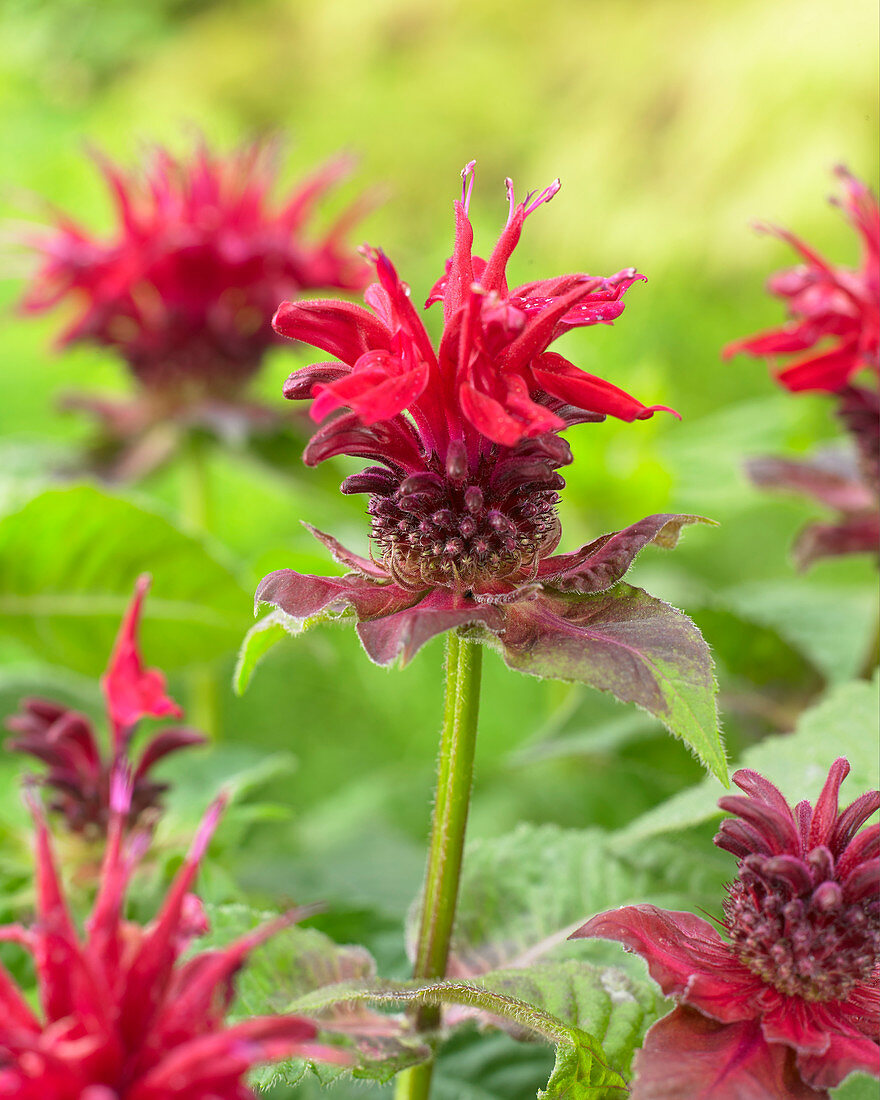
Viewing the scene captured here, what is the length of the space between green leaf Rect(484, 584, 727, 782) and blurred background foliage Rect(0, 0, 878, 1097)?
0.87 feet

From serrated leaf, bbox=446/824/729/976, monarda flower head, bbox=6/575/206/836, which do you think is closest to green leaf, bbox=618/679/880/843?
serrated leaf, bbox=446/824/729/976

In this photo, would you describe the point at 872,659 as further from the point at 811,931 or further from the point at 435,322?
the point at 435,322

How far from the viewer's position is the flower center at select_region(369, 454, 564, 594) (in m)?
0.37

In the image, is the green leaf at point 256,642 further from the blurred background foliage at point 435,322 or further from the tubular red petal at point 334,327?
the blurred background foliage at point 435,322

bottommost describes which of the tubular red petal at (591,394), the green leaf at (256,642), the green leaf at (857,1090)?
the green leaf at (857,1090)

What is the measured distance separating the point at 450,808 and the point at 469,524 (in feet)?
0.34

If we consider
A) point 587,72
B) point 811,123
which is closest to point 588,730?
point 811,123

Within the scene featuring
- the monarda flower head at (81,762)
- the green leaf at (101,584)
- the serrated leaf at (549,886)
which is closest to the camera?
the serrated leaf at (549,886)

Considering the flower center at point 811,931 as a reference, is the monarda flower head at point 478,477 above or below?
above

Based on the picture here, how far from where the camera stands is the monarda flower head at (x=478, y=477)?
35cm

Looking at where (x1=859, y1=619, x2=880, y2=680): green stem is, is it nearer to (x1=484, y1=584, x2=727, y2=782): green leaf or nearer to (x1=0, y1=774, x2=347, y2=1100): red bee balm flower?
(x1=484, y1=584, x2=727, y2=782): green leaf

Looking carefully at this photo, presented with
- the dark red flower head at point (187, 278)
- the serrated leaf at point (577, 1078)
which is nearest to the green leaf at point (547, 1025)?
the serrated leaf at point (577, 1078)

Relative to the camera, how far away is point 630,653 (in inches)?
13.5

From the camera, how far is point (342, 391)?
0.33 m
